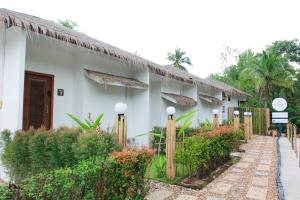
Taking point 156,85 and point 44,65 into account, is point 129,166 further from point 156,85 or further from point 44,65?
point 156,85

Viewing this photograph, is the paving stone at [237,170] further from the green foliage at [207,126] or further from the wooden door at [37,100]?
the wooden door at [37,100]

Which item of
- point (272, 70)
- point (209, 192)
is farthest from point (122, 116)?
point (272, 70)

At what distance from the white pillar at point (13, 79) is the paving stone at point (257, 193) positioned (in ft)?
18.4

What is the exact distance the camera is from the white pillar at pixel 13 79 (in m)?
6.14

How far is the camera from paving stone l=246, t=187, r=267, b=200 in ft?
17.7

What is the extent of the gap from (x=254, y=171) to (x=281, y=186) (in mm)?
1692

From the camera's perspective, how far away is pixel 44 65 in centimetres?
793

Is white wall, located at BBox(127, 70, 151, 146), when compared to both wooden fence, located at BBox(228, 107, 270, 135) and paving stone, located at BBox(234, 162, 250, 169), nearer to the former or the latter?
paving stone, located at BBox(234, 162, 250, 169)

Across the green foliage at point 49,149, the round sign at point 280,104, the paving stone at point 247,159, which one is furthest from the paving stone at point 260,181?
the round sign at point 280,104

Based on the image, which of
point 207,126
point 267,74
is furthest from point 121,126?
point 267,74

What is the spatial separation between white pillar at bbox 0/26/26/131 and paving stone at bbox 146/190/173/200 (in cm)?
355

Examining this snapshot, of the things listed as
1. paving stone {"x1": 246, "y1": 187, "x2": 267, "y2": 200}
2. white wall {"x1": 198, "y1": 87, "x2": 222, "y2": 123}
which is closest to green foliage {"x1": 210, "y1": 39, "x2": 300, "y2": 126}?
white wall {"x1": 198, "y1": 87, "x2": 222, "y2": 123}

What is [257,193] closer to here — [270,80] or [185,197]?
[185,197]

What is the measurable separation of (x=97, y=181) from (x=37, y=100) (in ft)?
17.3
